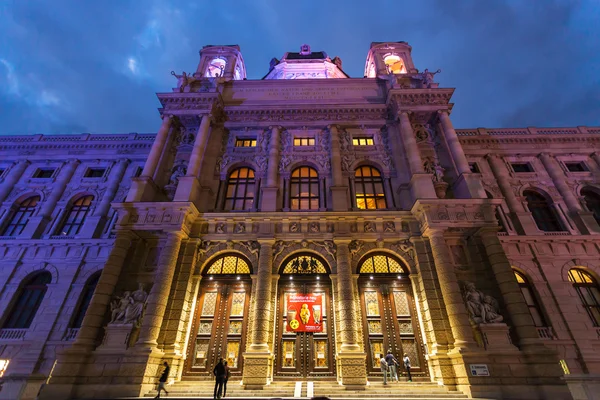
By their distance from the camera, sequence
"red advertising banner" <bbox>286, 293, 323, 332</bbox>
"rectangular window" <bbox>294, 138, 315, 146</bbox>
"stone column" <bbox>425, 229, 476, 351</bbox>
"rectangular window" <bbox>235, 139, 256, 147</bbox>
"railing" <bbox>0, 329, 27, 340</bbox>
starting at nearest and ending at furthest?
"stone column" <bbox>425, 229, 476, 351</bbox> < "red advertising banner" <bbox>286, 293, 323, 332</bbox> < "railing" <bbox>0, 329, 27, 340</bbox> < "rectangular window" <bbox>294, 138, 315, 146</bbox> < "rectangular window" <bbox>235, 139, 256, 147</bbox>

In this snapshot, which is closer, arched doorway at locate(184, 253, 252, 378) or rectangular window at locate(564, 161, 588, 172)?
arched doorway at locate(184, 253, 252, 378)

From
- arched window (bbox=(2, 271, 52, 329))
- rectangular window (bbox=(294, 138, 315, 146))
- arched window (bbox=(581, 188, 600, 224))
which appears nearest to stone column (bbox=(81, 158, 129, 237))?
arched window (bbox=(2, 271, 52, 329))

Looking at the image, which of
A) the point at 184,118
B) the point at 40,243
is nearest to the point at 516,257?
the point at 184,118

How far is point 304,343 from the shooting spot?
43.8 feet

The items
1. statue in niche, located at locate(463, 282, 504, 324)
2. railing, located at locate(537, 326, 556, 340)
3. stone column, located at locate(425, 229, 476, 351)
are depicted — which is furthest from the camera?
railing, located at locate(537, 326, 556, 340)

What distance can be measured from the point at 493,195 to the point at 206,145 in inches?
760

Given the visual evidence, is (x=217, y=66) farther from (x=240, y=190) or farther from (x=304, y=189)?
(x=304, y=189)

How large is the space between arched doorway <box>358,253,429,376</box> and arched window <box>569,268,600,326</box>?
36.1 feet

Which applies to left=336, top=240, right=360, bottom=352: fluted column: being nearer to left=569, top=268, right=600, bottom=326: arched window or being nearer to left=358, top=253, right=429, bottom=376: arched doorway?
left=358, top=253, right=429, bottom=376: arched doorway

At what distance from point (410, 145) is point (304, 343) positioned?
12256 mm

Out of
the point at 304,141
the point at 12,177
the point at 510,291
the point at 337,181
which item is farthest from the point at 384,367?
the point at 12,177

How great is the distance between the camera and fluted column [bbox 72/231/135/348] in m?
11.9

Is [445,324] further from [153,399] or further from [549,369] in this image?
[153,399]

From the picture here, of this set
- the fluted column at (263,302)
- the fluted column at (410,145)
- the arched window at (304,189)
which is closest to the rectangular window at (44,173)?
the arched window at (304,189)
